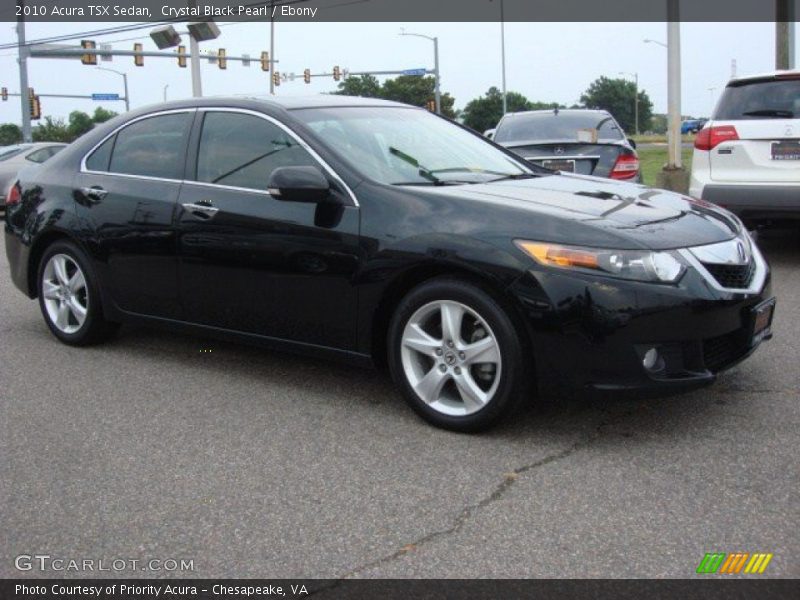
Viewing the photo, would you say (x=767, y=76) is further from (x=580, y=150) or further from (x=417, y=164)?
(x=417, y=164)

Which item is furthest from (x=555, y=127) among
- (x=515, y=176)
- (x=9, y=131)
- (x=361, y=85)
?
(x=9, y=131)

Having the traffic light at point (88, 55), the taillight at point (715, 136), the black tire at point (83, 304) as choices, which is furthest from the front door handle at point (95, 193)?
the traffic light at point (88, 55)

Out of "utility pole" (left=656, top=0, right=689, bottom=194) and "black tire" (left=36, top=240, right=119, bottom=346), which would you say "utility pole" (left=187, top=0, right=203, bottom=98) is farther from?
"black tire" (left=36, top=240, right=119, bottom=346)

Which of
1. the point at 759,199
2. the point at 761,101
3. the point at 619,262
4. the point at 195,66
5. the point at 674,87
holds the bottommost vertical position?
the point at 619,262

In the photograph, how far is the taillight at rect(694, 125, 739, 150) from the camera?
746 cm

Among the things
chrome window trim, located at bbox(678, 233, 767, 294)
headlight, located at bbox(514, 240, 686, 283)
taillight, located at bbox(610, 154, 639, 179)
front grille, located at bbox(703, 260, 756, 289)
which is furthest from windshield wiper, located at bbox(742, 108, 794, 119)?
headlight, located at bbox(514, 240, 686, 283)

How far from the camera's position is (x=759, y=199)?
7293mm

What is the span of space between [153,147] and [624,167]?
4958 mm

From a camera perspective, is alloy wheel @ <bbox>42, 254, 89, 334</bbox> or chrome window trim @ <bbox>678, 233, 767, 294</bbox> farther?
alloy wheel @ <bbox>42, 254, 89, 334</bbox>

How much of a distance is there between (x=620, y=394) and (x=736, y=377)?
4.24ft

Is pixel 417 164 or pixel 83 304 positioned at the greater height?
pixel 417 164

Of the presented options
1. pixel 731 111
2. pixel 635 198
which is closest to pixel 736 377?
pixel 635 198

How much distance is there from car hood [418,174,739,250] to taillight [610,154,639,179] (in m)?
4.01

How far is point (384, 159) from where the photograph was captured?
450 cm
